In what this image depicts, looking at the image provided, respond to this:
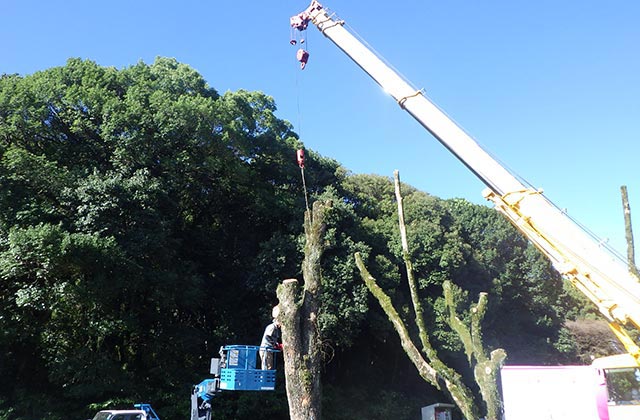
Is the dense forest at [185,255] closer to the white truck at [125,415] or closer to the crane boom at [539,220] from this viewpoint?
the white truck at [125,415]

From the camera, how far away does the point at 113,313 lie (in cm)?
1573

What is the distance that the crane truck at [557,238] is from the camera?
8477 mm

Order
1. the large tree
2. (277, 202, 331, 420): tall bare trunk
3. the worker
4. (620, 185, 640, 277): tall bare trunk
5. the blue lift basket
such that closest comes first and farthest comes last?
the blue lift basket
the worker
(277, 202, 331, 420): tall bare trunk
the large tree
(620, 185, 640, 277): tall bare trunk

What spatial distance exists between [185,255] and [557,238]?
48.2 feet

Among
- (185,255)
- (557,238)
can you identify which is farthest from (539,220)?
(185,255)

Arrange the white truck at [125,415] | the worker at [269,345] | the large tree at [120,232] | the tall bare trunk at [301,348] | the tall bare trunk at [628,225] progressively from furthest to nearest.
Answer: the tall bare trunk at [628,225] < the large tree at [120,232] < the white truck at [125,415] < the tall bare trunk at [301,348] < the worker at [269,345]

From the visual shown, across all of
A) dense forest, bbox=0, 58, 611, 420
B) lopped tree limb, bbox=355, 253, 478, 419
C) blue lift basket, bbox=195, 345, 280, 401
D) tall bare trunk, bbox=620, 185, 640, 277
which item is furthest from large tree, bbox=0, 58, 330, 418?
tall bare trunk, bbox=620, 185, 640, 277

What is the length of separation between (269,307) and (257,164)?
6.46 m

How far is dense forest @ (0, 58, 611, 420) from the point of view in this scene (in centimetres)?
1458

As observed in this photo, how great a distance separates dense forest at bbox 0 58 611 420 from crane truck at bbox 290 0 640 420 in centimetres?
852

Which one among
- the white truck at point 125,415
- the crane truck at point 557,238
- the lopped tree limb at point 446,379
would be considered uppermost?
the crane truck at point 557,238

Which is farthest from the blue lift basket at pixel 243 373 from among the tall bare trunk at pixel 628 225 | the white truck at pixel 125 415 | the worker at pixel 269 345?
the tall bare trunk at pixel 628 225

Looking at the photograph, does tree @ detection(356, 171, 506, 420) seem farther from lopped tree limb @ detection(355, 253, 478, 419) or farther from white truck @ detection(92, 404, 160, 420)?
white truck @ detection(92, 404, 160, 420)

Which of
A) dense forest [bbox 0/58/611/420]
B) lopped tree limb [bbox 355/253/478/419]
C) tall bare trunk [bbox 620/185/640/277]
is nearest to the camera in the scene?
Answer: lopped tree limb [bbox 355/253/478/419]
